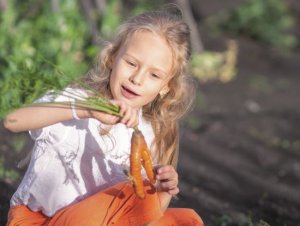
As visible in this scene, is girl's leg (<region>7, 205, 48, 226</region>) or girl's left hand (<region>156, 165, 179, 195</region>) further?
girl's leg (<region>7, 205, 48, 226</region>)

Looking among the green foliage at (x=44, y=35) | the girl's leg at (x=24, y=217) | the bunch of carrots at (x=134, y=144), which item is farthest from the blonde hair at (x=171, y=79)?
the green foliage at (x=44, y=35)

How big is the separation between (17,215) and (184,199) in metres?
1.66

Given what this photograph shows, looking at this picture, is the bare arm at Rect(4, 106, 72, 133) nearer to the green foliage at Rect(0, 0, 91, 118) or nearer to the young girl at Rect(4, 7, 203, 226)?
the young girl at Rect(4, 7, 203, 226)

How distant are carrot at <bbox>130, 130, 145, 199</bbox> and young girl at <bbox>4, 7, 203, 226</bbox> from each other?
0.27 feet

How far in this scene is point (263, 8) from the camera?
10.0 m

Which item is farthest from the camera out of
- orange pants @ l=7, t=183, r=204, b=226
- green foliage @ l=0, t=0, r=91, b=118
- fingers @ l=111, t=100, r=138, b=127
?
green foliage @ l=0, t=0, r=91, b=118

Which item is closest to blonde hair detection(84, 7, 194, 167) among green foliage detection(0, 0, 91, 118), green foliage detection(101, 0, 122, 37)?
green foliage detection(0, 0, 91, 118)

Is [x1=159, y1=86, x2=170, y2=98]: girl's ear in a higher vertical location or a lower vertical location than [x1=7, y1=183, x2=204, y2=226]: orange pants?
higher

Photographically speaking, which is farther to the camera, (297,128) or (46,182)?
(297,128)

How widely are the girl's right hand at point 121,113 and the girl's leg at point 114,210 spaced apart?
33cm

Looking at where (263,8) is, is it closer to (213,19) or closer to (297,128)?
(213,19)

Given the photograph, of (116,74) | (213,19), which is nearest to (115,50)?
(116,74)

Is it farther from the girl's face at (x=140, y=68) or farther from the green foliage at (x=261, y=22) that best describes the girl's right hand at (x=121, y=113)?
the green foliage at (x=261, y=22)

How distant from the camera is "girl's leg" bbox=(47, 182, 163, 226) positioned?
273 cm
